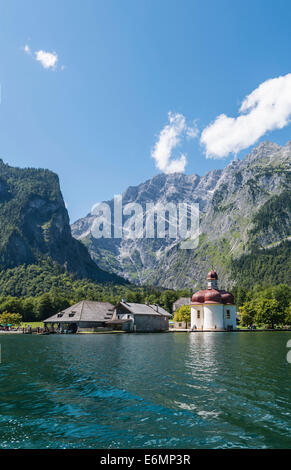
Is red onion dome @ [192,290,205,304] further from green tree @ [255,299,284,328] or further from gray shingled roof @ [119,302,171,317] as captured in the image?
green tree @ [255,299,284,328]

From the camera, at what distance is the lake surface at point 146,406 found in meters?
13.1

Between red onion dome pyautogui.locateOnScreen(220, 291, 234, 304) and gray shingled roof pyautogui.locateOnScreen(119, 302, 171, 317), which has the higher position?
red onion dome pyautogui.locateOnScreen(220, 291, 234, 304)

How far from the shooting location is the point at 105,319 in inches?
4402

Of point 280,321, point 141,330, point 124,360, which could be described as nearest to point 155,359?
point 124,360

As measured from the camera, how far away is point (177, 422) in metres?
15.0

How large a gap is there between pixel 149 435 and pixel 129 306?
103752 millimetres

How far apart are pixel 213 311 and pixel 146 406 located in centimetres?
10414

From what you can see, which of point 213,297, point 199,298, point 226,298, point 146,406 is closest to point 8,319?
point 199,298

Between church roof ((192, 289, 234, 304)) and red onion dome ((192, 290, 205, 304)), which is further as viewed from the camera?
red onion dome ((192, 290, 205, 304))

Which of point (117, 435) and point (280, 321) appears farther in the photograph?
point (280, 321)

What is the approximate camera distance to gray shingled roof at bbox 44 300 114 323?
352 feet

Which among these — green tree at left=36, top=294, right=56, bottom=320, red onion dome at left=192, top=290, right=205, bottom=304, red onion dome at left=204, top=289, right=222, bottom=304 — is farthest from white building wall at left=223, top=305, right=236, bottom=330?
green tree at left=36, top=294, right=56, bottom=320

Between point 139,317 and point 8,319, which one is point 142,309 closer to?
point 139,317
